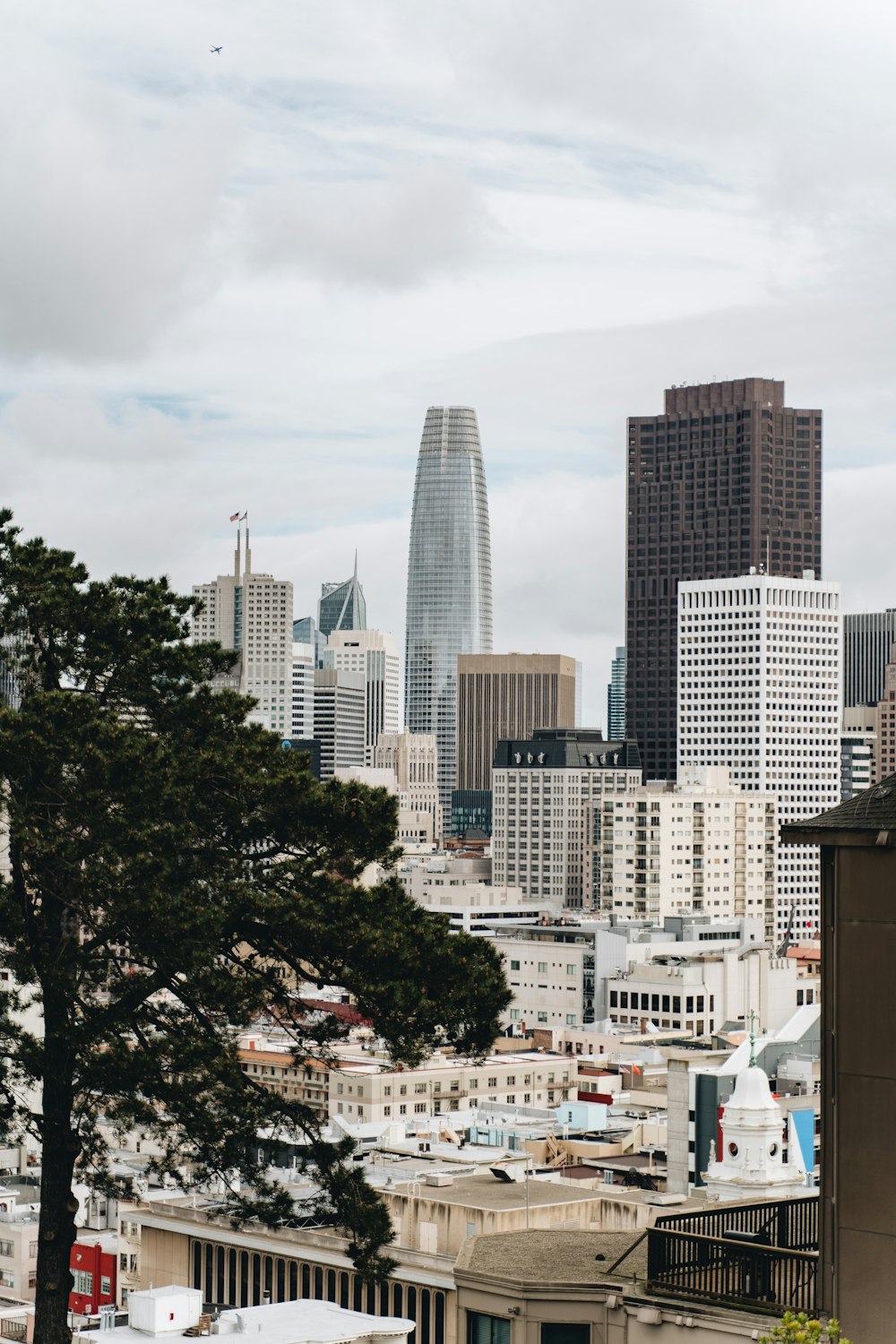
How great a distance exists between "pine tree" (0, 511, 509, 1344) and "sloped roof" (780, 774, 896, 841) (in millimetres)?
15609

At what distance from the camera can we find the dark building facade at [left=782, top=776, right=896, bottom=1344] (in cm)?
1775

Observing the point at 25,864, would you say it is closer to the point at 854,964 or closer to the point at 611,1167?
the point at 854,964

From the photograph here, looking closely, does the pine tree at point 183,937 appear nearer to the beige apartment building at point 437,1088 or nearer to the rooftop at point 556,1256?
the rooftop at point 556,1256

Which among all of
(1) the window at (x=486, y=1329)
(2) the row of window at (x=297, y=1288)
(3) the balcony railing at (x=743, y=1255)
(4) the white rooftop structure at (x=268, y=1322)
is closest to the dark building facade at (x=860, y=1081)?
(3) the balcony railing at (x=743, y=1255)

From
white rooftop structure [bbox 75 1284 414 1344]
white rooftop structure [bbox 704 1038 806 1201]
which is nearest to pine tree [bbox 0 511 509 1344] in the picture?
white rooftop structure [bbox 75 1284 414 1344]

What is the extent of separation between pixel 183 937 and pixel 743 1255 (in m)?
14.2

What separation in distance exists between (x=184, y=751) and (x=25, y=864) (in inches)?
132

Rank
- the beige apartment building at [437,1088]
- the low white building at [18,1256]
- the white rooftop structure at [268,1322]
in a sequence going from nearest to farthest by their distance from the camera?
the white rooftop structure at [268,1322] → the low white building at [18,1256] → the beige apartment building at [437,1088]

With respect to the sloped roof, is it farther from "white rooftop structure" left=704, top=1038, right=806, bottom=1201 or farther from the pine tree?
"white rooftop structure" left=704, top=1038, right=806, bottom=1201

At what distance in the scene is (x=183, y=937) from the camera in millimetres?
33000

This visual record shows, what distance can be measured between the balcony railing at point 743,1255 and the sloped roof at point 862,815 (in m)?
4.09

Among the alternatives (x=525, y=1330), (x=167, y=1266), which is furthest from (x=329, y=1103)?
(x=525, y=1330)

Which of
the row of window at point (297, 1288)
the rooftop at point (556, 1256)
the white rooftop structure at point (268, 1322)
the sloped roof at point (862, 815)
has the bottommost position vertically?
the row of window at point (297, 1288)

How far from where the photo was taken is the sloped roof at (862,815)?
59.2 feet
